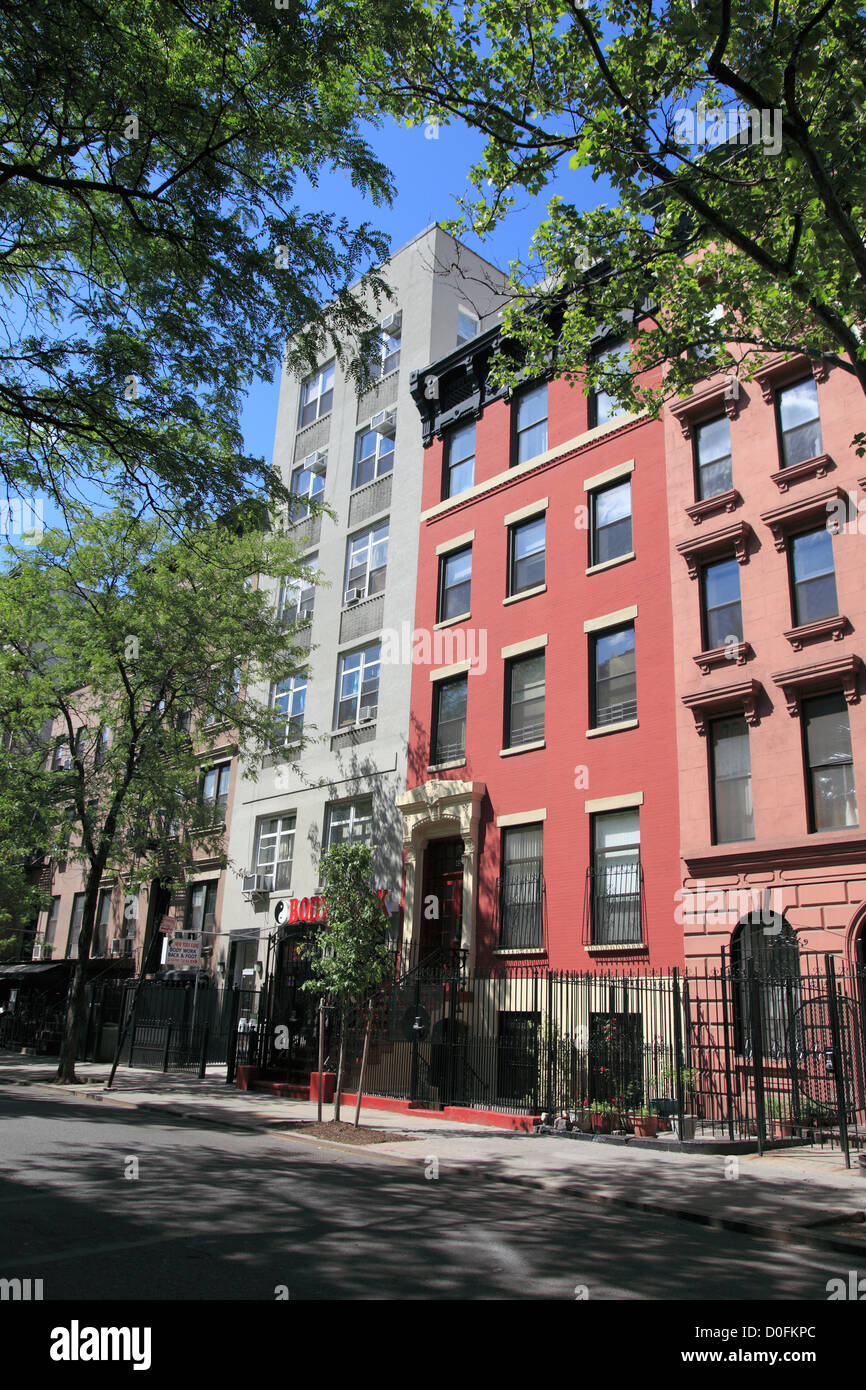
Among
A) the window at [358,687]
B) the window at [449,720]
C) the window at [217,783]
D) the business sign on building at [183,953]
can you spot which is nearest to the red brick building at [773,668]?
the window at [449,720]

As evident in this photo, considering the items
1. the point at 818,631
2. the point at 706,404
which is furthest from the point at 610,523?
the point at 818,631

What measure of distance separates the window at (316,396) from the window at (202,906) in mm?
16504

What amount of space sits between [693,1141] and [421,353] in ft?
75.4

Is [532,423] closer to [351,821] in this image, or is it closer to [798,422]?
[798,422]

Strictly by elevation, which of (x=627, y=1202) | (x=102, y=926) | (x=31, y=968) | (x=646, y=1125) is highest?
(x=102, y=926)

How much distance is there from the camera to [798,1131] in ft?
45.1

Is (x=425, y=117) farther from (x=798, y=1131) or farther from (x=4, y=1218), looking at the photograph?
(x=798, y=1131)

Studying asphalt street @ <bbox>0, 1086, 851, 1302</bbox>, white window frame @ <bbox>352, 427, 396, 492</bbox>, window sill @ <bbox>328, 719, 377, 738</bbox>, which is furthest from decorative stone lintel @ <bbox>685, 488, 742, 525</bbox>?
asphalt street @ <bbox>0, 1086, 851, 1302</bbox>

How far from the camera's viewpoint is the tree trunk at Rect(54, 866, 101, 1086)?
20.8 m

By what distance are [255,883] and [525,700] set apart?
11549 millimetres

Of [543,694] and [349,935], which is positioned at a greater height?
[543,694]

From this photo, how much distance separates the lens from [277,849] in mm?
28625
